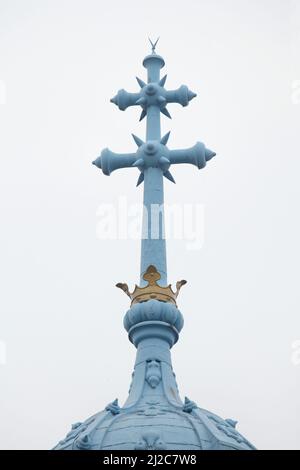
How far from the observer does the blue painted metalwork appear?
85.5ft

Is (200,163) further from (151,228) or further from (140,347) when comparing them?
(140,347)

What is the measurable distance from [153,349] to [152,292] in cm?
154

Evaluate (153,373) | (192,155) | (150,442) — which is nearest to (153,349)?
(153,373)

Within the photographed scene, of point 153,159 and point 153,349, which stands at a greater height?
Result: point 153,159

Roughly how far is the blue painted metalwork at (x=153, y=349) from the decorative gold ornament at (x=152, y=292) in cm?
3

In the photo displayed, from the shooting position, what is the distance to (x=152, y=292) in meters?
30.0

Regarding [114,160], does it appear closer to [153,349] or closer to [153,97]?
[153,97]

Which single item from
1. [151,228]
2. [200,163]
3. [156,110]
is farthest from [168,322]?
[156,110]

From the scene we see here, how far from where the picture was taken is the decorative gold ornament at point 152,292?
98.4 feet

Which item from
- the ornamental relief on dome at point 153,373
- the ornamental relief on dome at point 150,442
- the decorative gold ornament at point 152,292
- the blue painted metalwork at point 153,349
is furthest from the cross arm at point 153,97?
the ornamental relief on dome at point 150,442

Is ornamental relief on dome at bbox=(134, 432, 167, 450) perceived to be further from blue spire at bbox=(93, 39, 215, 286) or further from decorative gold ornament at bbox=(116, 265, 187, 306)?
blue spire at bbox=(93, 39, 215, 286)

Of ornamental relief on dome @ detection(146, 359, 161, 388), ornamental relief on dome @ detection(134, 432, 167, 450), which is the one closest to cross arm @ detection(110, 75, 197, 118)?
ornamental relief on dome @ detection(146, 359, 161, 388)

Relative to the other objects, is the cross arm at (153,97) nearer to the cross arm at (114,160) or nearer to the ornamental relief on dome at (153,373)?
the cross arm at (114,160)
